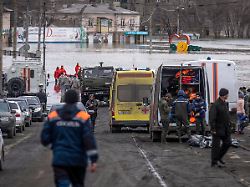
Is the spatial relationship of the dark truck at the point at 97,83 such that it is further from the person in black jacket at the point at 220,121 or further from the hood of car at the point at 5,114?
the person in black jacket at the point at 220,121

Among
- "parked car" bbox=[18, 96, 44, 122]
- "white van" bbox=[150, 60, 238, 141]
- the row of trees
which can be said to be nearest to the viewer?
"white van" bbox=[150, 60, 238, 141]

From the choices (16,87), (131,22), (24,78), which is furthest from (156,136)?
(131,22)

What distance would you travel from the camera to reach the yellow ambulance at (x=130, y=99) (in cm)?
3125

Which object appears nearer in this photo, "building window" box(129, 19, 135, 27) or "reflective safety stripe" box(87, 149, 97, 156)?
"reflective safety stripe" box(87, 149, 97, 156)

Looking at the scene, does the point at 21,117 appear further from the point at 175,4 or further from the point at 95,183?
the point at 175,4

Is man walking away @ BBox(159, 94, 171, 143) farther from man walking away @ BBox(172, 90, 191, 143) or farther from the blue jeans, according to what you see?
the blue jeans

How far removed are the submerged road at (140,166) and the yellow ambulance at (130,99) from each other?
13.6ft

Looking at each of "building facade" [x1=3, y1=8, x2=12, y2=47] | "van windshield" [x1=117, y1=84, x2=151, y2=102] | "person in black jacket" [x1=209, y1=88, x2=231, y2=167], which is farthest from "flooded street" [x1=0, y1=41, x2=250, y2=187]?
"building facade" [x1=3, y1=8, x2=12, y2=47]

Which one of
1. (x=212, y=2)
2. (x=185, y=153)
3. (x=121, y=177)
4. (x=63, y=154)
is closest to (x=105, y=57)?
(x=212, y=2)

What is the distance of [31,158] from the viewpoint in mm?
21016

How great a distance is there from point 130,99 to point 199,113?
258 inches

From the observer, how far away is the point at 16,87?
49844 mm

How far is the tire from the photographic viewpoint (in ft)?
162

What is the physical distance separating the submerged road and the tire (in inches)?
894
